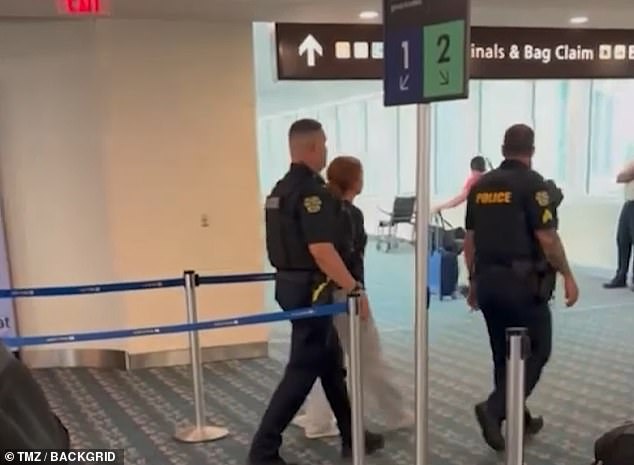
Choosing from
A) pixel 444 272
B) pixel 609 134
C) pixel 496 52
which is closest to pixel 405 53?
pixel 496 52

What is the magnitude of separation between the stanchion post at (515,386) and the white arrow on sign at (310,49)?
3249mm

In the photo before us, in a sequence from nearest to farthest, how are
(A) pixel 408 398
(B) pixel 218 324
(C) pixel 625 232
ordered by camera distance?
1. (B) pixel 218 324
2. (A) pixel 408 398
3. (C) pixel 625 232

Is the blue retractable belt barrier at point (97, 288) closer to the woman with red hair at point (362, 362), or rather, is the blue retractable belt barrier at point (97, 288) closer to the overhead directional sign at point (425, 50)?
the woman with red hair at point (362, 362)

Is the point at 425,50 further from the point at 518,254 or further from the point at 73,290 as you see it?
the point at 73,290

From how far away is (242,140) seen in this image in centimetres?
602

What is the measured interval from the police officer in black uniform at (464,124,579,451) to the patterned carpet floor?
0.52 meters

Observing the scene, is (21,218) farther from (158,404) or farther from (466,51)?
(466,51)

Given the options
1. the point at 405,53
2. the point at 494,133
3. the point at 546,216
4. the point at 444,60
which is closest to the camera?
the point at 444,60

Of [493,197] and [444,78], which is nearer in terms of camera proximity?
[444,78]

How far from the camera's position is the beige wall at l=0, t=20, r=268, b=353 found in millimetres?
5730

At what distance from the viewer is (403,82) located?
8.30 ft

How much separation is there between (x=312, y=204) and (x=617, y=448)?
175 cm

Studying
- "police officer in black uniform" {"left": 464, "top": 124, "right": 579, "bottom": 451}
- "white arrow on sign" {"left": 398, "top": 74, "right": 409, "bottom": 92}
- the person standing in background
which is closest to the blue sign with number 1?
"white arrow on sign" {"left": 398, "top": 74, "right": 409, "bottom": 92}

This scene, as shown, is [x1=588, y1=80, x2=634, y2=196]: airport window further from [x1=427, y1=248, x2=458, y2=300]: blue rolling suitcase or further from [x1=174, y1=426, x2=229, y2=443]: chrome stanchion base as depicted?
[x1=174, y1=426, x2=229, y2=443]: chrome stanchion base
